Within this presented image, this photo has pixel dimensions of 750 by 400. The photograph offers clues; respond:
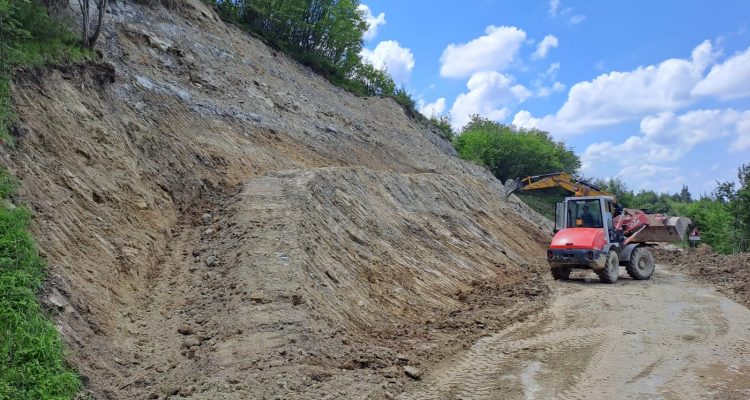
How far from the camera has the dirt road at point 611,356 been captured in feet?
19.4

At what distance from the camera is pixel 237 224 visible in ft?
30.7

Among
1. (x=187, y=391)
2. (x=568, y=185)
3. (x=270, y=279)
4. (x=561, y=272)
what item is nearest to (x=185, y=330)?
(x=270, y=279)

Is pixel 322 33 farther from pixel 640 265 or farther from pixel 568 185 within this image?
pixel 640 265

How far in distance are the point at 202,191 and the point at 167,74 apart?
17.5 feet

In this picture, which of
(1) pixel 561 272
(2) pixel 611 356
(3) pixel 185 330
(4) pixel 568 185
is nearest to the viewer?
(3) pixel 185 330

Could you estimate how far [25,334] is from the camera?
14.8 ft

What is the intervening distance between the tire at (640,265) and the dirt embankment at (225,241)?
96.9 inches

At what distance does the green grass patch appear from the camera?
4.21 meters

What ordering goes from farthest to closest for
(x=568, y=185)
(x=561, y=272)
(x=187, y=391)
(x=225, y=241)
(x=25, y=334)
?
1. (x=568, y=185)
2. (x=561, y=272)
3. (x=225, y=241)
4. (x=187, y=391)
5. (x=25, y=334)

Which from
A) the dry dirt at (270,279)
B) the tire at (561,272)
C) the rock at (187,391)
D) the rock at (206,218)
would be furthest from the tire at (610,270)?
the rock at (187,391)

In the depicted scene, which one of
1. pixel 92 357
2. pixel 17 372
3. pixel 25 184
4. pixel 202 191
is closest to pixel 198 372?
pixel 92 357

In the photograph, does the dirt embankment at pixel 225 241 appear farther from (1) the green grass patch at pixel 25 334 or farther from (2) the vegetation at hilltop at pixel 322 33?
(2) the vegetation at hilltop at pixel 322 33

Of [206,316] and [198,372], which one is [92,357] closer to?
[198,372]

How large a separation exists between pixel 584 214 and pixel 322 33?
58.4ft
